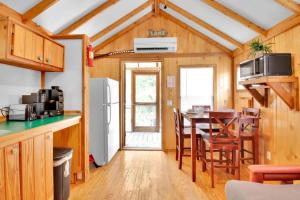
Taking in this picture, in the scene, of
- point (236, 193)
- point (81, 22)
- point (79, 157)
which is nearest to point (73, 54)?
point (81, 22)

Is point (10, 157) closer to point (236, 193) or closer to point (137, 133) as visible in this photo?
point (236, 193)

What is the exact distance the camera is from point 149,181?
328cm

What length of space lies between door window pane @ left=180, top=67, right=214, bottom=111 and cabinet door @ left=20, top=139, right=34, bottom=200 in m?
3.78

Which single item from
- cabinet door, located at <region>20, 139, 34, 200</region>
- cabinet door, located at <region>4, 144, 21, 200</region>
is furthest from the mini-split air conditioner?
cabinet door, located at <region>4, 144, 21, 200</region>

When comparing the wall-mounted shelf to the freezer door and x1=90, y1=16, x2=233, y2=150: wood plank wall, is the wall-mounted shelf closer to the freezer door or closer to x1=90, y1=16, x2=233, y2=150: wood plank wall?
x1=90, y1=16, x2=233, y2=150: wood plank wall

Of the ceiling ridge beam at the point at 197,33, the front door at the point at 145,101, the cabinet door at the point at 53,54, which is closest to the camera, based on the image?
the cabinet door at the point at 53,54

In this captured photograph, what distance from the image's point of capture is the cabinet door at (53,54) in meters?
2.80

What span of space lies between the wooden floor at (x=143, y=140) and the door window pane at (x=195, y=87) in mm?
1265

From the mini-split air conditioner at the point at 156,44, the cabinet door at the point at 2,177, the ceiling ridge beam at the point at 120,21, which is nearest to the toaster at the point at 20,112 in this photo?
the cabinet door at the point at 2,177

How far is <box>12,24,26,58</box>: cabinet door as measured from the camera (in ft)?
7.14

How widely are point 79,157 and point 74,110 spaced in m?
0.67

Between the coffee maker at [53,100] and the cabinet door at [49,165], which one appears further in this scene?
the coffee maker at [53,100]

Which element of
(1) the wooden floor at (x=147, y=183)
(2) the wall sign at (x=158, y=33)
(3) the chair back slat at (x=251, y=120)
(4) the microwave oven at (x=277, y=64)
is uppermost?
(2) the wall sign at (x=158, y=33)

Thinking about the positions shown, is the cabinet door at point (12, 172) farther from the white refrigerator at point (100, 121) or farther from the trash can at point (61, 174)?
the white refrigerator at point (100, 121)
